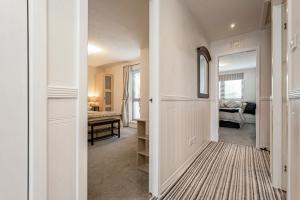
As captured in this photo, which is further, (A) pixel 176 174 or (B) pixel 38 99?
(A) pixel 176 174

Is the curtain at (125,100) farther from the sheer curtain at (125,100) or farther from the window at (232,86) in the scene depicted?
the window at (232,86)

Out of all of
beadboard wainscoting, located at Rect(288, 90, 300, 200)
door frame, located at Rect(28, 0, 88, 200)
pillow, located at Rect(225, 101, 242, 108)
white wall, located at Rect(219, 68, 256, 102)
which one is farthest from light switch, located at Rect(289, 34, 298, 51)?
white wall, located at Rect(219, 68, 256, 102)

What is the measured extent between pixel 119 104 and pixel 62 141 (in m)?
5.65

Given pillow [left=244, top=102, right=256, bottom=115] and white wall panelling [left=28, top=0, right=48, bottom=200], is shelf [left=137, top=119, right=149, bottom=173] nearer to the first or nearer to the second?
white wall panelling [left=28, top=0, right=48, bottom=200]

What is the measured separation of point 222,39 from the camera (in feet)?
12.9

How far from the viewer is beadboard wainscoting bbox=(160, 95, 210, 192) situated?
1.77 meters

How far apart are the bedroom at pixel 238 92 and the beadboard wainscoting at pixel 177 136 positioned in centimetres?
351

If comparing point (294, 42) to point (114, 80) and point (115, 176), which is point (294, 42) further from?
point (114, 80)

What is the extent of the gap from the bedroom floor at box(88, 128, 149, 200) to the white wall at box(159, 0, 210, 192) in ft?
1.22

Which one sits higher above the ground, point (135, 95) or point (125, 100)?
point (135, 95)

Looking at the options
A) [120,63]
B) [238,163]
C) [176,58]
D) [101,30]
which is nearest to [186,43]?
[176,58]

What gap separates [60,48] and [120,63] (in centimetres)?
566

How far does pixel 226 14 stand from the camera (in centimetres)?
280

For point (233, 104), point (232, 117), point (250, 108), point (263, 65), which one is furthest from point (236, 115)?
point (263, 65)
